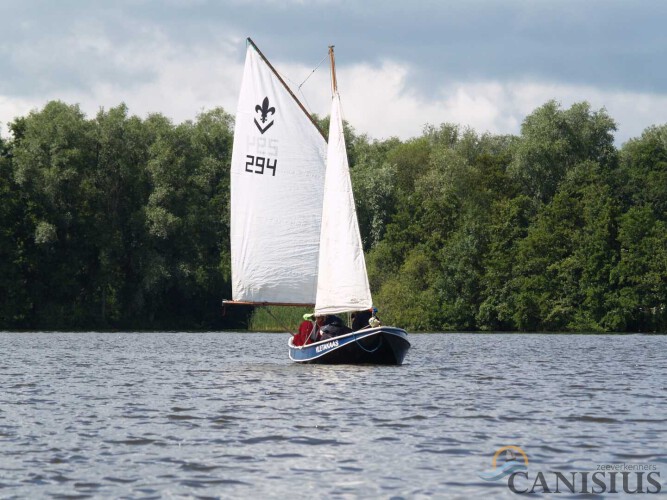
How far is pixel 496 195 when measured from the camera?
415 feet

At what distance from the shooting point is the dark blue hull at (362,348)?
47.4 m

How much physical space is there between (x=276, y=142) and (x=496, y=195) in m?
79.1

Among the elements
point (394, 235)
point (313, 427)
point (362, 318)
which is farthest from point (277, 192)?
point (394, 235)

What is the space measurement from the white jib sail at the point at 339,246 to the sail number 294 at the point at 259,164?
2.40 metres

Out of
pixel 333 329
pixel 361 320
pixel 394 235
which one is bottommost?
pixel 333 329

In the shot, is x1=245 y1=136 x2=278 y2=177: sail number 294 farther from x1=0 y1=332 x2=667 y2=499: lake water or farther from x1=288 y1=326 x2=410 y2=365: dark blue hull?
x1=0 y1=332 x2=667 y2=499: lake water

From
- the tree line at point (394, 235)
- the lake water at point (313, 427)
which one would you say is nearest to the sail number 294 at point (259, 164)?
the lake water at point (313, 427)

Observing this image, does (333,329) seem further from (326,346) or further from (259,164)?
(259,164)

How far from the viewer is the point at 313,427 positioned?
2845 centimetres

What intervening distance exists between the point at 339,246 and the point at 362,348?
4.15 m

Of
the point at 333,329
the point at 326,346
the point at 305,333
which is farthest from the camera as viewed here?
the point at 305,333

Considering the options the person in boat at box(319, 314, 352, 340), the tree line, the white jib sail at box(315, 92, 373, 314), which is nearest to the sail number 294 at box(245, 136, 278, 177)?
the white jib sail at box(315, 92, 373, 314)

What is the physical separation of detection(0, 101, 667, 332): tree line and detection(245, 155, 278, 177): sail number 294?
2555 inches

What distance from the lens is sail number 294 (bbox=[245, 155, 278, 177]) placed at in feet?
163
